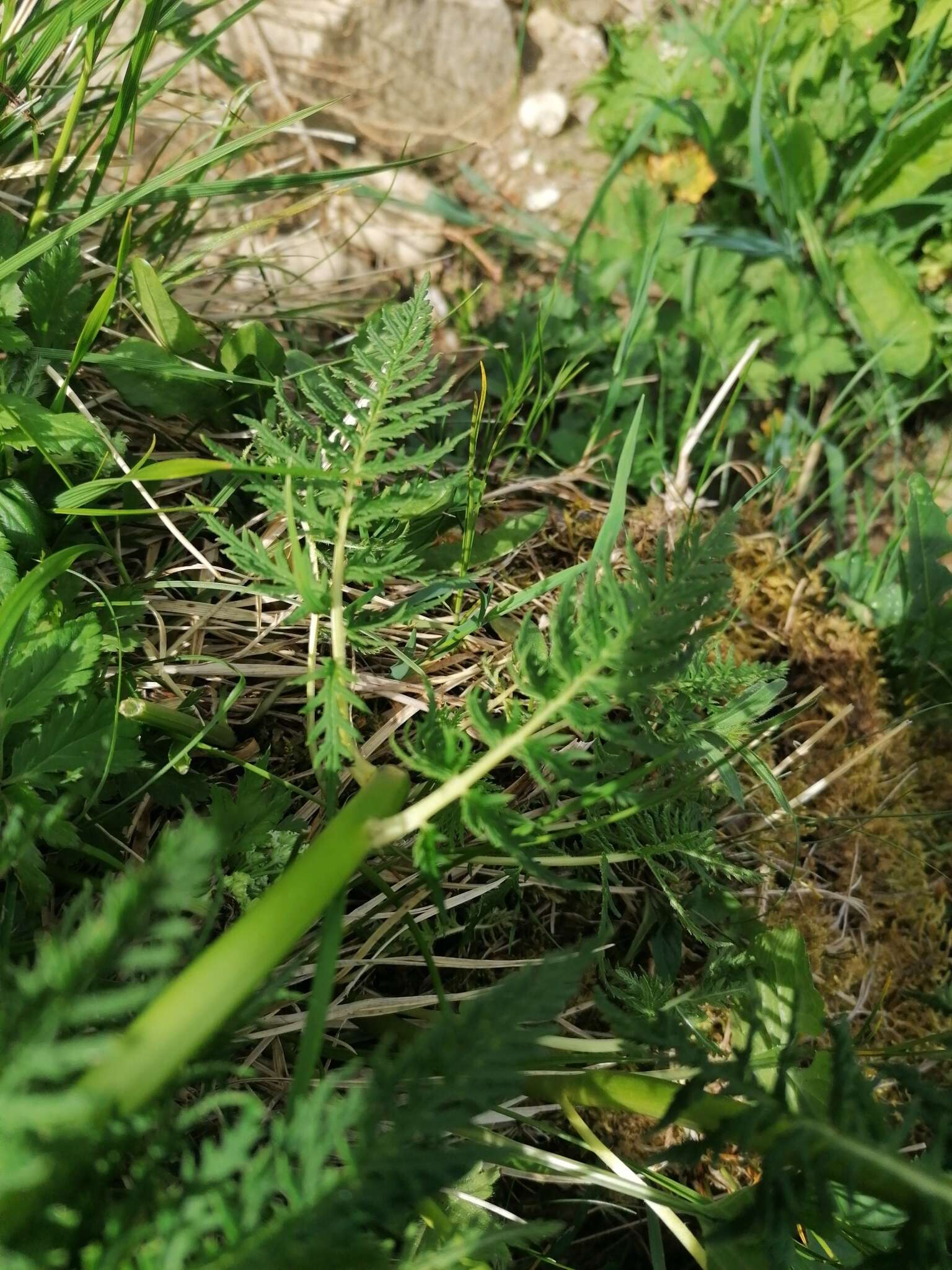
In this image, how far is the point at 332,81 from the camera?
2.97 meters

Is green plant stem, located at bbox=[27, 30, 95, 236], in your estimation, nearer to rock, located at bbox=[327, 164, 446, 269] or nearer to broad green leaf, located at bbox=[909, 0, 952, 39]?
rock, located at bbox=[327, 164, 446, 269]

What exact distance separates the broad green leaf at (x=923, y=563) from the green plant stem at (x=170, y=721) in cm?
162

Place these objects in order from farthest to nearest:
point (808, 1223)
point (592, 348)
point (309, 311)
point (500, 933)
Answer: point (592, 348), point (309, 311), point (500, 933), point (808, 1223)

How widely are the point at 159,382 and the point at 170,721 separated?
69 centimetres

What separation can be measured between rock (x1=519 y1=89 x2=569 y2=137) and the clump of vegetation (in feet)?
1.72

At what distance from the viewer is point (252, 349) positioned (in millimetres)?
1769

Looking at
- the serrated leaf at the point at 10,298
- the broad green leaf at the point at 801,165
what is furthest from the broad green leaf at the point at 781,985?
the broad green leaf at the point at 801,165

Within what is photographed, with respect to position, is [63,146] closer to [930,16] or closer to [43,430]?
[43,430]

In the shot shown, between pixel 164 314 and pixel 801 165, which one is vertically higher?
pixel 164 314

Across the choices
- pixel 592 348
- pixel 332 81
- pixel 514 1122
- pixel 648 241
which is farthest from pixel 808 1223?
pixel 332 81

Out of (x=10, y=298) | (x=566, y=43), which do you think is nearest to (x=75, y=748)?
(x=10, y=298)

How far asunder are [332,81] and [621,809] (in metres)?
2.65

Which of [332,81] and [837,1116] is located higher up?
[332,81]

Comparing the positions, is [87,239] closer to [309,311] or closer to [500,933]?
[309,311]
